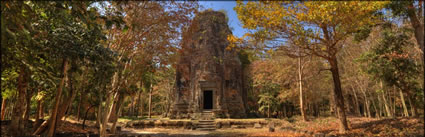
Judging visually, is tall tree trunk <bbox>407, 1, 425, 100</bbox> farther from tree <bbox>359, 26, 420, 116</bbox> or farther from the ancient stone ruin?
the ancient stone ruin

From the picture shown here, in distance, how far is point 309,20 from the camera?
876cm

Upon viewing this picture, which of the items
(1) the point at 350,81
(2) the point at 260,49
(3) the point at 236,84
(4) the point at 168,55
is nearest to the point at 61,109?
(4) the point at 168,55

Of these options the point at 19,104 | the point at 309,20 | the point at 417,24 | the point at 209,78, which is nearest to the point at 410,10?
the point at 417,24

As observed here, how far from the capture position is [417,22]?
8.23 meters

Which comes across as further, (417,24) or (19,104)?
(417,24)

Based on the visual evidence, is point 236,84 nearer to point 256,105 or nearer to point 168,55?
point 256,105

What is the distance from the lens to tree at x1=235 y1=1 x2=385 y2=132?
7.80 meters

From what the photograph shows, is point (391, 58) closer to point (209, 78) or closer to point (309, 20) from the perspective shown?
point (309, 20)

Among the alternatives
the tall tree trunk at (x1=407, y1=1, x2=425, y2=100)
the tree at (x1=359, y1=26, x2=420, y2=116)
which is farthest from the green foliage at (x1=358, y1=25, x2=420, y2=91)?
the tall tree trunk at (x1=407, y1=1, x2=425, y2=100)

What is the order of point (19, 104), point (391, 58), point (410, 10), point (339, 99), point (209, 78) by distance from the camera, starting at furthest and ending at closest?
point (209, 78)
point (391, 58)
point (339, 99)
point (410, 10)
point (19, 104)

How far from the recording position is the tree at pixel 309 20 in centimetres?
780

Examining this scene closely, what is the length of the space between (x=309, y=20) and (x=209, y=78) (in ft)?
41.6

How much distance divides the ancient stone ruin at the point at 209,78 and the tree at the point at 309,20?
394 inches

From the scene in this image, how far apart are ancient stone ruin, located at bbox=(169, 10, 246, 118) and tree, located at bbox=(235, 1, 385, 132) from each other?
10010mm
